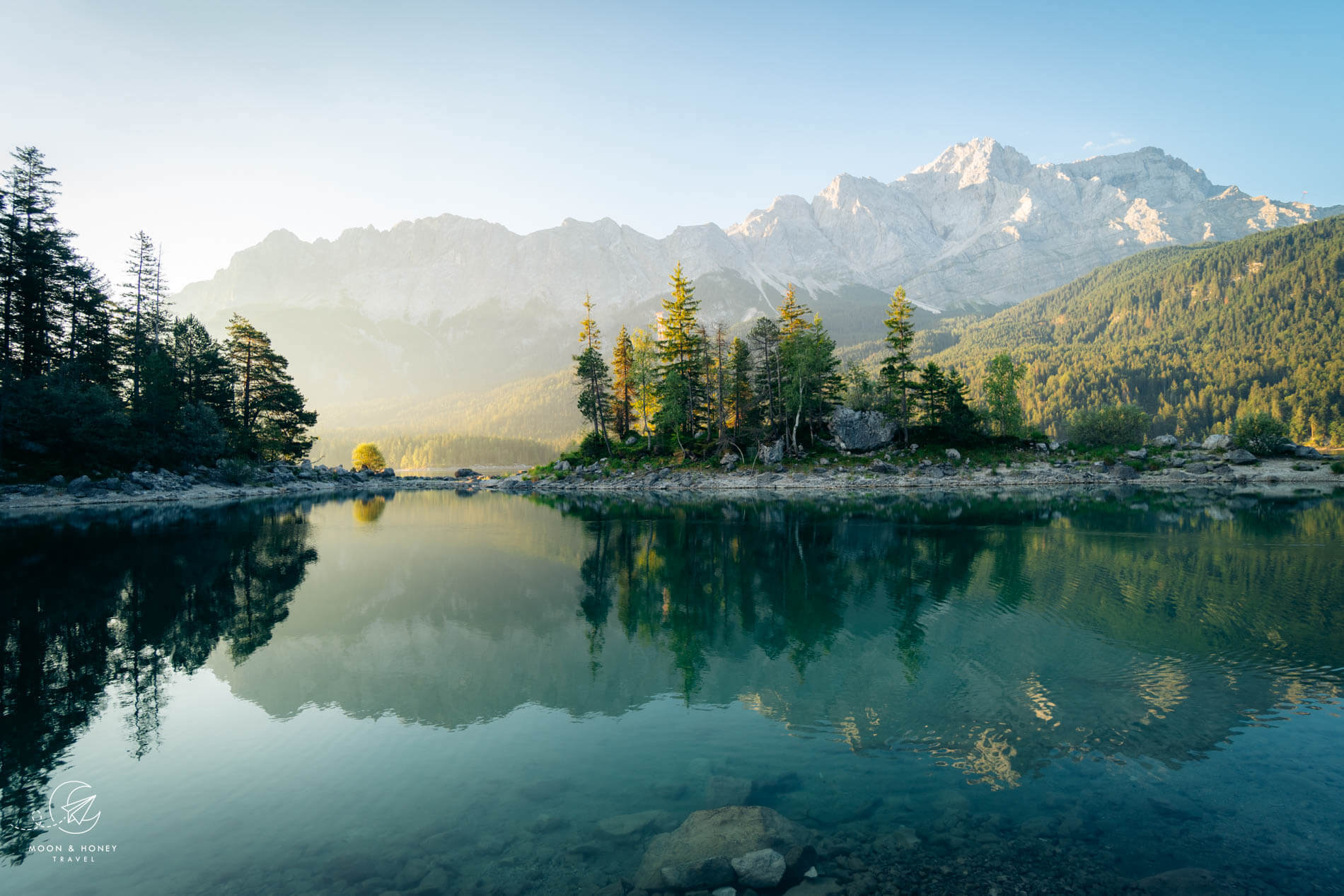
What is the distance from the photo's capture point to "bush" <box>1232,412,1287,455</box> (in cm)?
6919

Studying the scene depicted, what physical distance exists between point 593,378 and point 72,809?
6946cm

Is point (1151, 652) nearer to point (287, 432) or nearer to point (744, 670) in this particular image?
point (744, 670)

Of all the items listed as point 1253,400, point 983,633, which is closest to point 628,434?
point 983,633

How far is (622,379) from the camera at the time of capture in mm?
80938

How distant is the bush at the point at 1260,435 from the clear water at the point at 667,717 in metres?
61.4

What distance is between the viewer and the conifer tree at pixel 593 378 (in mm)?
74750

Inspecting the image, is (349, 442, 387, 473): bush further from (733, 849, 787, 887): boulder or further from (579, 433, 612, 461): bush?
(733, 849, 787, 887): boulder

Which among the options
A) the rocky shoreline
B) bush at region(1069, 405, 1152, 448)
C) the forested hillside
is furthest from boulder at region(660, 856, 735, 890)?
the forested hillside

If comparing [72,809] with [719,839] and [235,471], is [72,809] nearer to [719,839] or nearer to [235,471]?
[719,839]

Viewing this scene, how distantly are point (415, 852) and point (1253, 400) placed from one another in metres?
193

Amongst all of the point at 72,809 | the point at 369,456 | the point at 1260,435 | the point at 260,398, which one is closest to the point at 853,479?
the point at 1260,435

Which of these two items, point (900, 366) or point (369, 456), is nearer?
point (900, 366)

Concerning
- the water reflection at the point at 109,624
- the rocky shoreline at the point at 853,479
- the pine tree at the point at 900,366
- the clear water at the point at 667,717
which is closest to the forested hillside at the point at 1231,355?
the rocky shoreline at the point at 853,479

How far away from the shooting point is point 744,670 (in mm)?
13727
